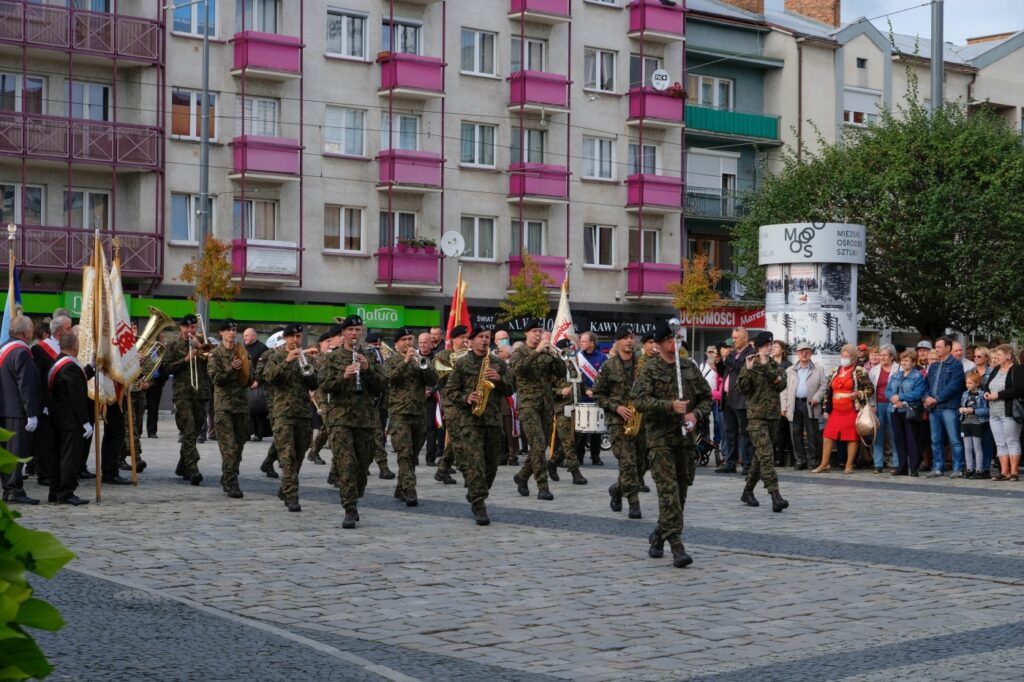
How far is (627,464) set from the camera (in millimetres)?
15242

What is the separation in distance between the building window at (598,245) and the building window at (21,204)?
1881cm

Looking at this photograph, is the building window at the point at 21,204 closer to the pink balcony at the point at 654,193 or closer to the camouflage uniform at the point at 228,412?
the pink balcony at the point at 654,193

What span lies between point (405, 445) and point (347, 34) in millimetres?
33341

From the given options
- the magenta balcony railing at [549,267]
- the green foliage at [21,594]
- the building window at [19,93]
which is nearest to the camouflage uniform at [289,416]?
the green foliage at [21,594]

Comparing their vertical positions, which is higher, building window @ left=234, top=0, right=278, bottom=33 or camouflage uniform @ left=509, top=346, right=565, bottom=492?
building window @ left=234, top=0, right=278, bottom=33

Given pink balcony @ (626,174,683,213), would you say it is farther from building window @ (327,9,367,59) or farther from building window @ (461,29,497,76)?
building window @ (327,9,367,59)

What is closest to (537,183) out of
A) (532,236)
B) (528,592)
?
(532,236)

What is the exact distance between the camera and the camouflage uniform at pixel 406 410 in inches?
639

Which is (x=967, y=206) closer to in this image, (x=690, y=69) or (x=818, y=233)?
(x=818, y=233)

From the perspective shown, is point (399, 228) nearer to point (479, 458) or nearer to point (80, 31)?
point (80, 31)

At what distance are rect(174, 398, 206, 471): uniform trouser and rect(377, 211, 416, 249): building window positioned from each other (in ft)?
96.4

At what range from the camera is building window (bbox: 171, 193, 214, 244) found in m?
44.1

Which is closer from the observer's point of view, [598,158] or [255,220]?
[255,220]

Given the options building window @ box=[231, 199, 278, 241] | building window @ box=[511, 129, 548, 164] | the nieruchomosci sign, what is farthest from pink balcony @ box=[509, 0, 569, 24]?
the nieruchomosci sign
